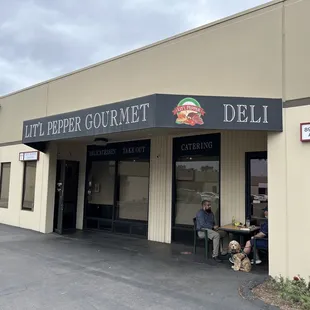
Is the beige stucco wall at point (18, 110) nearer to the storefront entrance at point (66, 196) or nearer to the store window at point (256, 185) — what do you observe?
the storefront entrance at point (66, 196)


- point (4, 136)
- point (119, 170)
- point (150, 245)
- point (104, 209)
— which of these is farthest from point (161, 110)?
point (4, 136)

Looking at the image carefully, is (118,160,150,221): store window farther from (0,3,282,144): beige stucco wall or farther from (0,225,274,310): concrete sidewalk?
(0,3,282,144): beige stucco wall

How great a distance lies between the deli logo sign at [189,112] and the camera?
6266mm

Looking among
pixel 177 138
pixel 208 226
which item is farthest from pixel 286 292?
pixel 177 138

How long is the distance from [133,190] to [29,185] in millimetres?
4071

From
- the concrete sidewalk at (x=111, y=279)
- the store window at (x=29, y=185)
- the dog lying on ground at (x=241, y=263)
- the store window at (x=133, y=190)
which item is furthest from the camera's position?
the store window at (x=29, y=185)

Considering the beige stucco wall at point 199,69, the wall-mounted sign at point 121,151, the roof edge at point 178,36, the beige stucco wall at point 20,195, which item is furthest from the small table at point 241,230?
the beige stucco wall at point 20,195

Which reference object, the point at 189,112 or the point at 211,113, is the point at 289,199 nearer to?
the point at 211,113

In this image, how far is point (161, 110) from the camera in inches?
248

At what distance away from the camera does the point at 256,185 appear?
8.33 metres

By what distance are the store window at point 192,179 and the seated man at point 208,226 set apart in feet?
2.32

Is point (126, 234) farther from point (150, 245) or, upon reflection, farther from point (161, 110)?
point (161, 110)

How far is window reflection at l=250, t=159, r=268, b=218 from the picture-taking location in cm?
816

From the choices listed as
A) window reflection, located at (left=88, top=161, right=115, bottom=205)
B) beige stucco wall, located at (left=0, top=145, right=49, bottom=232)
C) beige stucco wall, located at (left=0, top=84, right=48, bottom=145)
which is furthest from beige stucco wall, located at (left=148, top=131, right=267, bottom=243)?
beige stucco wall, located at (left=0, top=84, right=48, bottom=145)
